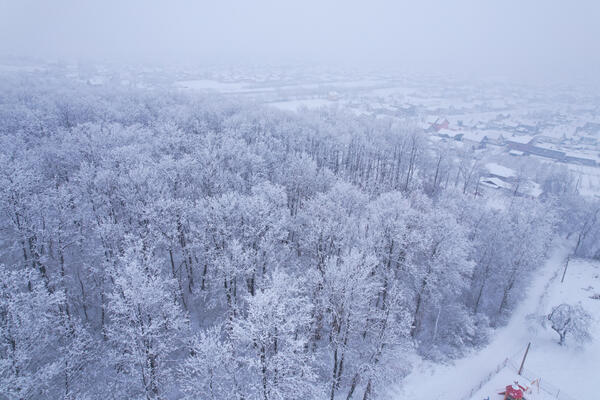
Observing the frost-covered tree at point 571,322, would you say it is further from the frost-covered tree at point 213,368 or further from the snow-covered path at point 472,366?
the frost-covered tree at point 213,368

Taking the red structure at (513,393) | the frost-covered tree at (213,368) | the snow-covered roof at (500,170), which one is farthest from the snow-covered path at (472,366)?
the snow-covered roof at (500,170)

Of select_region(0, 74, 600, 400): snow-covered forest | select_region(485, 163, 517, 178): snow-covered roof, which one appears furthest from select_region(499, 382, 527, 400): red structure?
select_region(485, 163, 517, 178): snow-covered roof

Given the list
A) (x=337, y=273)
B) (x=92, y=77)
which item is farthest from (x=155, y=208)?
(x=92, y=77)

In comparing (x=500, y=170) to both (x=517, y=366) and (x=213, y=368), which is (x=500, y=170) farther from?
(x=213, y=368)

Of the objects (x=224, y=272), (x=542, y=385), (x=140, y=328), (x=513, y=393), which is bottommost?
(x=542, y=385)

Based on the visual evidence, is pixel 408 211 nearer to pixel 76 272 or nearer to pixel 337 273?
pixel 337 273

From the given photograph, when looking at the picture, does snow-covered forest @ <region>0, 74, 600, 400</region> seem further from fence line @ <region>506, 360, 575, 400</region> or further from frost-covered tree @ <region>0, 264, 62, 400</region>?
fence line @ <region>506, 360, 575, 400</region>

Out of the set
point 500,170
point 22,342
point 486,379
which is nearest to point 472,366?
point 486,379
